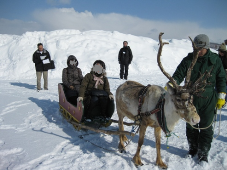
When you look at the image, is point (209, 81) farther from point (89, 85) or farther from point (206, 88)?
point (89, 85)

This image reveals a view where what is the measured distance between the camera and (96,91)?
4398 mm

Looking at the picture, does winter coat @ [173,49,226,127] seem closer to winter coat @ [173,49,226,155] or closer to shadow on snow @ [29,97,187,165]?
winter coat @ [173,49,226,155]

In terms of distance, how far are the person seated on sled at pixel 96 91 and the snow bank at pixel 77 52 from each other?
8368 mm

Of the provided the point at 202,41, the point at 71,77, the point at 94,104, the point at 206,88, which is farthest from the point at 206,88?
the point at 71,77

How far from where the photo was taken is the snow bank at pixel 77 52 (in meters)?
13.5

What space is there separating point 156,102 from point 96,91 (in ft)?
5.69

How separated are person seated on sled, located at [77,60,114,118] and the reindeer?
0.51 meters

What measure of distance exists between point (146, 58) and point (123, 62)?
560 cm

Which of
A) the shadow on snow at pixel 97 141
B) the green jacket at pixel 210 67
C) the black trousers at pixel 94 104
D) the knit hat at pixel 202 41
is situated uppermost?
the knit hat at pixel 202 41

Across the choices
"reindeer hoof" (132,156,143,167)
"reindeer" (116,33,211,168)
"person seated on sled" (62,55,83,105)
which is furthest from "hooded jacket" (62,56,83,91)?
"reindeer hoof" (132,156,143,167)

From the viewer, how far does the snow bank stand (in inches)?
530

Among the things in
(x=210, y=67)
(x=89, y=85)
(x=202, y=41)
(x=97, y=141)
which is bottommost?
(x=97, y=141)

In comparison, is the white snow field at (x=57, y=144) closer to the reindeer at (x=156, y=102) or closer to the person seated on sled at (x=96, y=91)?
the reindeer at (x=156, y=102)

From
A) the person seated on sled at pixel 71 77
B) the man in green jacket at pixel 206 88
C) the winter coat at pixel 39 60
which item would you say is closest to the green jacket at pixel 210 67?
the man in green jacket at pixel 206 88
